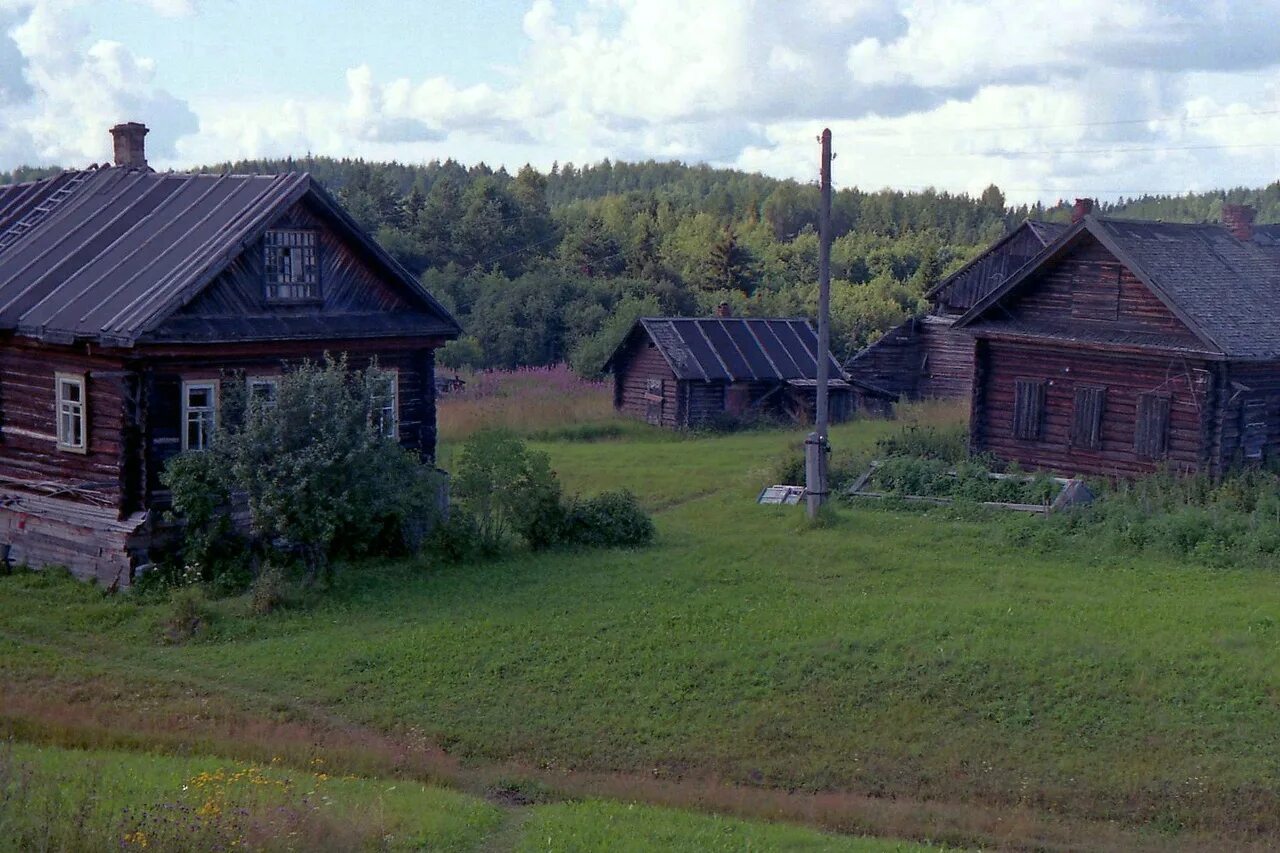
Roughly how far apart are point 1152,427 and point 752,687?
14179mm

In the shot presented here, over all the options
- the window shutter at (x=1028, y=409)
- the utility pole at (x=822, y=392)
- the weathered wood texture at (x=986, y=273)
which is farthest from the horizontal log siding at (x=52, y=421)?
the weathered wood texture at (x=986, y=273)

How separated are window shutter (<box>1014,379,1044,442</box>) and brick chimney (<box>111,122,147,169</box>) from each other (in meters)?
19.0

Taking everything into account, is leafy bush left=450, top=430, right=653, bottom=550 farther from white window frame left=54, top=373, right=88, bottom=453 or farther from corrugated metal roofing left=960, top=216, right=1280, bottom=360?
corrugated metal roofing left=960, top=216, right=1280, bottom=360

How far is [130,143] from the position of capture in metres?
29.3

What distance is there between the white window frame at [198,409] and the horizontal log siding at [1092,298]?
17090 mm

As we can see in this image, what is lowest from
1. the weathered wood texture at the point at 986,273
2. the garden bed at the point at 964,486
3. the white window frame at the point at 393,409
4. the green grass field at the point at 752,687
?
the green grass field at the point at 752,687

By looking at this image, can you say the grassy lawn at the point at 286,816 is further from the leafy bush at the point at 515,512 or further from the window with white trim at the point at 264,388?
the leafy bush at the point at 515,512

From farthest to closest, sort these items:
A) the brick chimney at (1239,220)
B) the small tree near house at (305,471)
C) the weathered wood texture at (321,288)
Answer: the brick chimney at (1239,220) → the weathered wood texture at (321,288) → the small tree near house at (305,471)

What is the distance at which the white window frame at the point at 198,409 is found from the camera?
2273 centimetres

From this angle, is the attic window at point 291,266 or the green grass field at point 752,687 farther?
the attic window at point 291,266

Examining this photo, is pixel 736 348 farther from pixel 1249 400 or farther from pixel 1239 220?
pixel 1249 400

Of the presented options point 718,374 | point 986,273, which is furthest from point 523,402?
Answer: point 986,273

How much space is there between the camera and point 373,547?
23.8 metres

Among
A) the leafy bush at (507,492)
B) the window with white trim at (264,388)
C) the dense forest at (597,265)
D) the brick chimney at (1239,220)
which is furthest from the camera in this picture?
the dense forest at (597,265)
